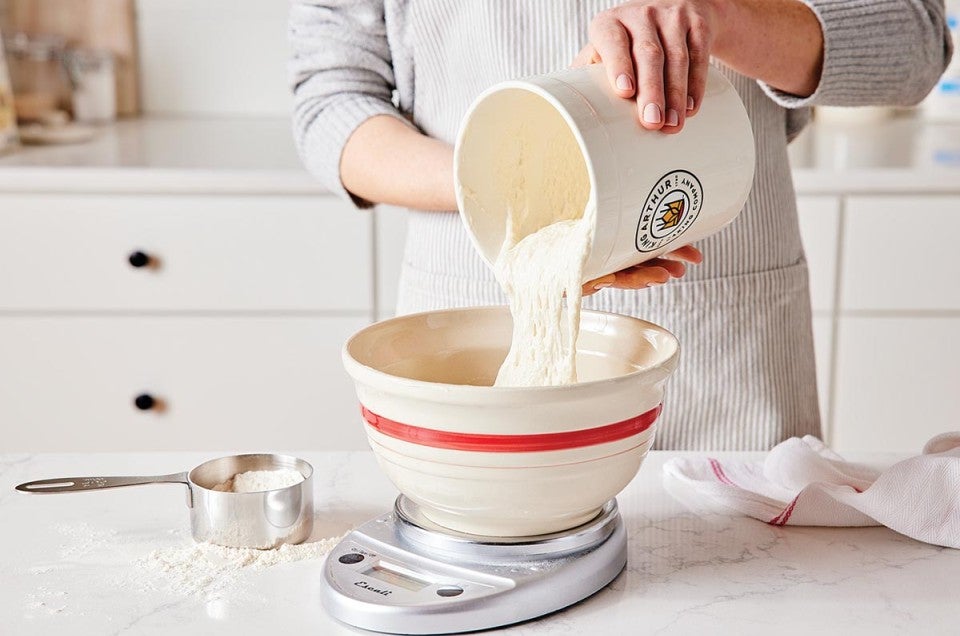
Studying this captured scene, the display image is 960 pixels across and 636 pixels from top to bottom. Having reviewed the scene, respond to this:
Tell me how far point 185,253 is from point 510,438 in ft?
4.43

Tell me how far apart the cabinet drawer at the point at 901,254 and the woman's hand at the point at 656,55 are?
3.78 ft

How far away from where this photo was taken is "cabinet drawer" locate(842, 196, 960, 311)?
1.89m

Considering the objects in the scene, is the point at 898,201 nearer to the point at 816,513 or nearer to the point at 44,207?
the point at 816,513

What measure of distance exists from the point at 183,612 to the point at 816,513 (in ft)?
1.40

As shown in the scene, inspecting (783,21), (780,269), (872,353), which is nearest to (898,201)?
(872,353)

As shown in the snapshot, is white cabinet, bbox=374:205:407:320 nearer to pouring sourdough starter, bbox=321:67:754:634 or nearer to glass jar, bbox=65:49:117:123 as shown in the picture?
glass jar, bbox=65:49:117:123

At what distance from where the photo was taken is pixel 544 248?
0.83 meters

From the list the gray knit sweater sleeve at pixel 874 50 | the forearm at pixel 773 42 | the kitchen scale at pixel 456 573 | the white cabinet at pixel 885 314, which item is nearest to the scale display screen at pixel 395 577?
the kitchen scale at pixel 456 573

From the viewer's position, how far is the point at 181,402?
2.00 m

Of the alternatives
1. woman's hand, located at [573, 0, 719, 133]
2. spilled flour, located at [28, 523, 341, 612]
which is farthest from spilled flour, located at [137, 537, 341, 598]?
woman's hand, located at [573, 0, 719, 133]

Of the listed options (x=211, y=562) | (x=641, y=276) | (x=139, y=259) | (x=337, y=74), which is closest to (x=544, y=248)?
(x=641, y=276)

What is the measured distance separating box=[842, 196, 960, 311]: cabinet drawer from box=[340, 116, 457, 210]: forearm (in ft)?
3.10

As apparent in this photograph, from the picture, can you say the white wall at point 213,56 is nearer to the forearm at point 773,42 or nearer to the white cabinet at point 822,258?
the white cabinet at point 822,258

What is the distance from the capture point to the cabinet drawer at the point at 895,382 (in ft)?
6.39
